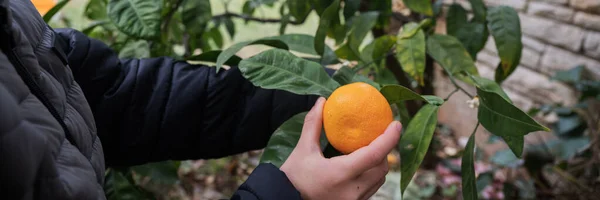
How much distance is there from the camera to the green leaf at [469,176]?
28.4 inches

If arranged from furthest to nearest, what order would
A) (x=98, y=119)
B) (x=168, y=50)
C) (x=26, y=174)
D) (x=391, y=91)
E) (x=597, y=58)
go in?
(x=597, y=58), (x=168, y=50), (x=98, y=119), (x=391, y=91), (x=26, y=174)


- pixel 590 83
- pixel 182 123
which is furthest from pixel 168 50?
pixel 590 83

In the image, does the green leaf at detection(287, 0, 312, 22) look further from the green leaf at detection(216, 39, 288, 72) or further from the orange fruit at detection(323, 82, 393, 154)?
the orange fruit at detection(323, 82, 393, 154)

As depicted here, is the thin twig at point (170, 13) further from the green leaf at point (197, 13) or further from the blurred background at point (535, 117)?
the blurred background at point (535, 117)

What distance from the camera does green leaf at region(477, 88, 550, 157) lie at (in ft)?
1.97

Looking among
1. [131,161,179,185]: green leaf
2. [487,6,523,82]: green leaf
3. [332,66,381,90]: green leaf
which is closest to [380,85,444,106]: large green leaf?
[332,66,381,90]: green leaf

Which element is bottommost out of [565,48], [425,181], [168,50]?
[425,181]

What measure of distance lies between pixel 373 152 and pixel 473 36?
531 millimetres

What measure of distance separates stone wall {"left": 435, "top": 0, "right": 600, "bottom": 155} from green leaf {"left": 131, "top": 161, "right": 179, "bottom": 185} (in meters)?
1.07

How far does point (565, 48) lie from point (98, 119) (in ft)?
5.13

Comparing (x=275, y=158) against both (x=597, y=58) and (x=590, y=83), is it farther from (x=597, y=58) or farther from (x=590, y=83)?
(x=597, y=58)

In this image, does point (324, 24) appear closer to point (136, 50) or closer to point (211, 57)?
point (211, 57)

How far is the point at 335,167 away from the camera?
618mm

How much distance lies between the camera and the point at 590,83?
1.61 meters
